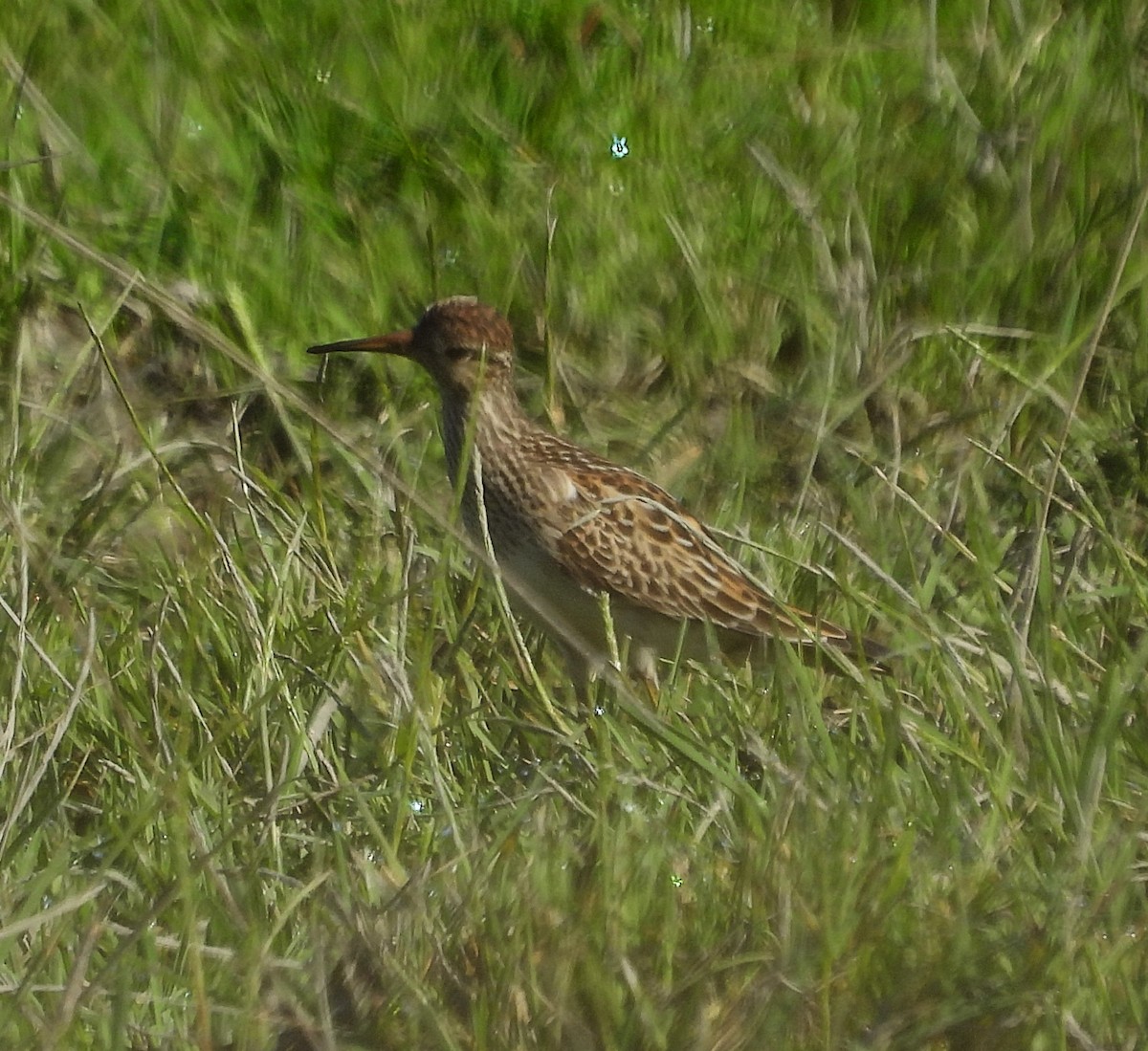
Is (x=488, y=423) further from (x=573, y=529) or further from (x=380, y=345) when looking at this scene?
(x=573, y=529)

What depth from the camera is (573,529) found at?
5594mm

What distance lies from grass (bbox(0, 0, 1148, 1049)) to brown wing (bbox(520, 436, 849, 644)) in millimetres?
170

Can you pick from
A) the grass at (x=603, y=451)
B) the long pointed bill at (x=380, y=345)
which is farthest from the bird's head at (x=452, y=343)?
the grass at (x=603, y=451)

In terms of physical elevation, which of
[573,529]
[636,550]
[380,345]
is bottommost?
[636,550]

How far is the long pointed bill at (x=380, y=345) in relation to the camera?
584cm

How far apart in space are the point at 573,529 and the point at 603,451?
90 cm

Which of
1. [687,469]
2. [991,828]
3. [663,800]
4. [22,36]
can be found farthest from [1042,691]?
[22,36]

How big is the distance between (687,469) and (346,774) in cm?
224

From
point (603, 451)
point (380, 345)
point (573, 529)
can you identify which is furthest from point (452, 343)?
point (603, 451)

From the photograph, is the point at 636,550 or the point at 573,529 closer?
the point at 573,529

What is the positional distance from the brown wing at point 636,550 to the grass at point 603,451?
0.56 ft

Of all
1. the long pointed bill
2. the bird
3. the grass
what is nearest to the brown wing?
the bird

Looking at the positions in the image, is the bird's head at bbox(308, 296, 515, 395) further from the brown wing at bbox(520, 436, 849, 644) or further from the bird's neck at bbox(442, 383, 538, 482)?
the brown wing at bbox(520, 436, 849, 644)

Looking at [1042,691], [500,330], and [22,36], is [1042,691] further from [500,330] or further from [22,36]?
[22,36]
